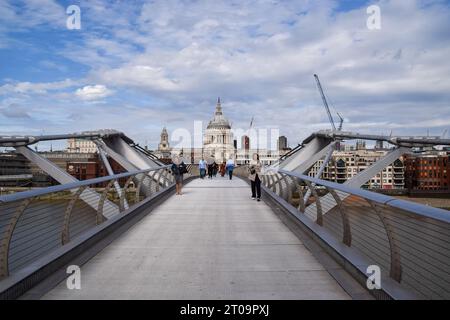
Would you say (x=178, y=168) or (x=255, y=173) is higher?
(x=178, y=168)

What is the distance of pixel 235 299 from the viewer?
14.0 feet

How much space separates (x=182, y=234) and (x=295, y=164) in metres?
15.3

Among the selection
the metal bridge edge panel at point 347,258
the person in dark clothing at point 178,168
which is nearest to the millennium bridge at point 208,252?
the metal bridge edge panel at point 347,258

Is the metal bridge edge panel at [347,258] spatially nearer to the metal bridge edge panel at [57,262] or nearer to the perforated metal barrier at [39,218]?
the metal bridge edge panel at [57,262]

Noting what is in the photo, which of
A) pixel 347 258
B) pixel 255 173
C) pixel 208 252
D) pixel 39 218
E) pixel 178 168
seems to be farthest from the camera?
pixel 178 168

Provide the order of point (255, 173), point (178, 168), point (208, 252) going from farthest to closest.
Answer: point (178, 168) < point (255, 173) < point (208, 252)

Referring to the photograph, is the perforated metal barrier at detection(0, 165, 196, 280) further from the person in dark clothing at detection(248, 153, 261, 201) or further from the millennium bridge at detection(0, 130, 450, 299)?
the person in dark clothing at detection(248, 153, 261, 201)

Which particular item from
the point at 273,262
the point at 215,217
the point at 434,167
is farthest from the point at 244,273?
the point at 434,167

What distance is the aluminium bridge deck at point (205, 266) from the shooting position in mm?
4480

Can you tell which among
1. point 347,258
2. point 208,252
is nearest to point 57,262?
point 208,252

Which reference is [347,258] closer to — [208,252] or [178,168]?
[208,252]

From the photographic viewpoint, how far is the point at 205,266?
5.55 m

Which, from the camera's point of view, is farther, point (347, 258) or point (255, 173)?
point (255, 173)
